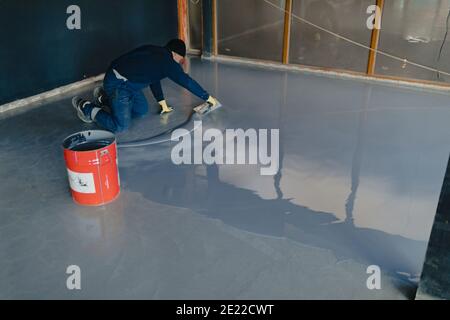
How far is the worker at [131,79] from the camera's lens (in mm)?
3574

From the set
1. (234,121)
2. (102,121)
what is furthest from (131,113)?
(234,121)

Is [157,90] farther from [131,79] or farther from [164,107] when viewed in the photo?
[131,79]

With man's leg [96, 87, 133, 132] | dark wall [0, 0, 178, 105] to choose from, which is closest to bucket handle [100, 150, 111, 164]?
man's leg [96, 87, 133, 132]

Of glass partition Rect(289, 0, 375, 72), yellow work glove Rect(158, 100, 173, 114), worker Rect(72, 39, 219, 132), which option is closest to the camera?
worker Rect(72, 39, 219, 132)

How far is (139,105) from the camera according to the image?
3969 mm

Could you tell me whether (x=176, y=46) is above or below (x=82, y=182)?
above

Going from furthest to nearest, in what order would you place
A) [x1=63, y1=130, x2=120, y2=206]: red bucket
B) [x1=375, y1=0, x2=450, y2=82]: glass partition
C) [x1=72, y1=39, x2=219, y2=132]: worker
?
[x1=375, y1=0, x2=450, y2=82]: glass partition < [x1=72, y1=39, x2=219, y2=132]: worker < [x1=63, y1=130, x2=120, y2=206]: red bucket

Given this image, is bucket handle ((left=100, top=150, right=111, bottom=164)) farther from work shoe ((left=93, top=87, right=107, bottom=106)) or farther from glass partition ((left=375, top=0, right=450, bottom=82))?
glass partition ((left=375, top=0, right=450, bottom=82))

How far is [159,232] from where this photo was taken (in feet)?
8.21

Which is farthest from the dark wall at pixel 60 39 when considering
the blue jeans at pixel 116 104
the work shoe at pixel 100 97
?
the blue jeans at pixel 116 104

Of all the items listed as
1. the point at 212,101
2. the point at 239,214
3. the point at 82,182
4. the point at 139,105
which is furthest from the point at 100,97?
the point at 239,214

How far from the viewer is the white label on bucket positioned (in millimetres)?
2594

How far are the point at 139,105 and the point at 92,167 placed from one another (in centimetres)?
151

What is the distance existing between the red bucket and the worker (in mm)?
995
